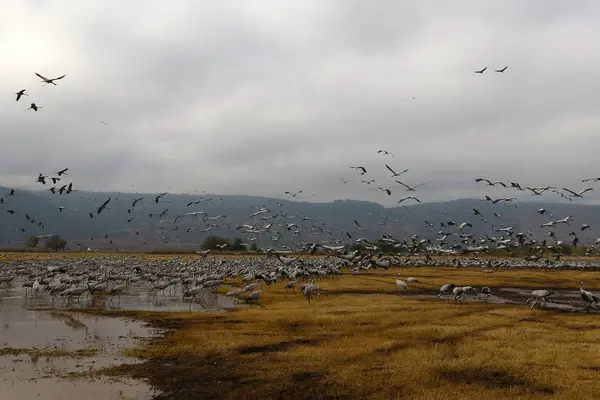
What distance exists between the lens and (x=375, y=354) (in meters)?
20.1

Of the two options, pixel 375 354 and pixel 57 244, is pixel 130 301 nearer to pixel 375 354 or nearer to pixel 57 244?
pixel 375 354

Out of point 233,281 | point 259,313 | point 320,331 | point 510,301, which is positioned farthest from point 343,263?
point 320,331

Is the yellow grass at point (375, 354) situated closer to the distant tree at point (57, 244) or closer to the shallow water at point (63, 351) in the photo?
the shallow water at point (63, 351)

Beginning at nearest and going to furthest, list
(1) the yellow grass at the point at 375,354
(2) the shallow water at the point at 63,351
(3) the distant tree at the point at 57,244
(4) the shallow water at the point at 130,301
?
(2) the shallow water at the point at 63,351 < (1) the yellow grass at the point at 375,354 < (4) the shallow water at the point at 130,301 < (3) the distant tree at the point at 57,244

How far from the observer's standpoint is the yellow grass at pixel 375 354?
1602 centimetres

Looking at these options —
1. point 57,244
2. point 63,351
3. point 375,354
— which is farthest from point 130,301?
point 57,244

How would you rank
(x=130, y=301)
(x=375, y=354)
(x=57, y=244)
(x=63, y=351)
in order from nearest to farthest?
(x=375, y=354), (x=63, y=351), (x=130, y=301), (x=57, y=244)

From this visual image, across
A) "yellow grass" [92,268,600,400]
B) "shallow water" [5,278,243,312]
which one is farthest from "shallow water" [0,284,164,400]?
"shallow water" [5,278,243,312]

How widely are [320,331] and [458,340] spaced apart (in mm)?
6993

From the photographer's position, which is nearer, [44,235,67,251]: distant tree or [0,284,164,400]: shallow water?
[0,284,164,400]: shallow water

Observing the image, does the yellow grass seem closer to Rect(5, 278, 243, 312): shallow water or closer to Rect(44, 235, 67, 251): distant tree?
Rect(5, 278, 243, 312): shallow water

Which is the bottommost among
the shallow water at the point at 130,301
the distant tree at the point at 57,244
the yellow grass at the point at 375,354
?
the distant tree at the point at 57,244

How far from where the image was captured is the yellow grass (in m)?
16.0

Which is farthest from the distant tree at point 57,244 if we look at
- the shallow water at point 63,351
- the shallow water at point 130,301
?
the shallow water at point 63,351
